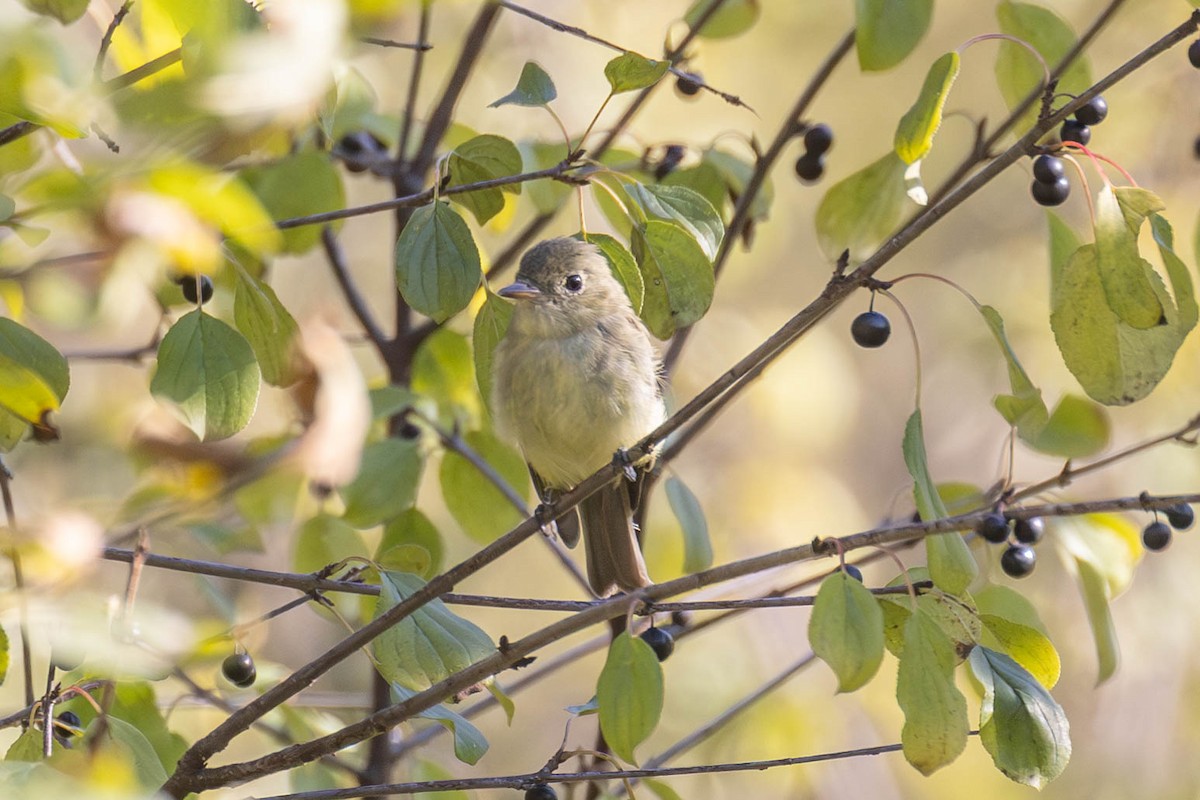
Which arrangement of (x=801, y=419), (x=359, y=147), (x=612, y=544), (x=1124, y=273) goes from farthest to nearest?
(x=801, y=419), (x=612, y=544), (x=359, y=147), (x=1124, y=273)

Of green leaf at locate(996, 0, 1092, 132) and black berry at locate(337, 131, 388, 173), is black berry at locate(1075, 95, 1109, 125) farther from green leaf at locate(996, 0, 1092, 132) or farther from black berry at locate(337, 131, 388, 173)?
black berry at locate(337, 131, 388, 173)

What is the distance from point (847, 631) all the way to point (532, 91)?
1.27 metres

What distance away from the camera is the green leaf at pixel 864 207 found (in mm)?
3340

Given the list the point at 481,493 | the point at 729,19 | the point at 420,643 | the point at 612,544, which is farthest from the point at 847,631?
the point at 612,544

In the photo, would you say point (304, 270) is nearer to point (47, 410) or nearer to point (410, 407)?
point (410, 407)

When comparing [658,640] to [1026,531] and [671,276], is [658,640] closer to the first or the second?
[1026,531]

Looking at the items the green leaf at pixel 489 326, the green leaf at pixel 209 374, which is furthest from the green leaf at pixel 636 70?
the green leaf at pixel 209 374

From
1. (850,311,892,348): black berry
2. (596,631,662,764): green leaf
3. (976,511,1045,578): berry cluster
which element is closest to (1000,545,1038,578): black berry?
(976,511,1045,578): berry cluster

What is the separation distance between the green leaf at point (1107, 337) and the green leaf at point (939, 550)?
44 cm

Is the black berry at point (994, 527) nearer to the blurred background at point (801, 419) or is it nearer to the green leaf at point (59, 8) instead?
the blurred background at point (801, 419)

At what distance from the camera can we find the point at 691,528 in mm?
3473

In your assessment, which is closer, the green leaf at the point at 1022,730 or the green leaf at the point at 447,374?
the green leaf at the point at 1022,730

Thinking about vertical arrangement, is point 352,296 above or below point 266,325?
above

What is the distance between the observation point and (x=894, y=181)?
3.36 metres
